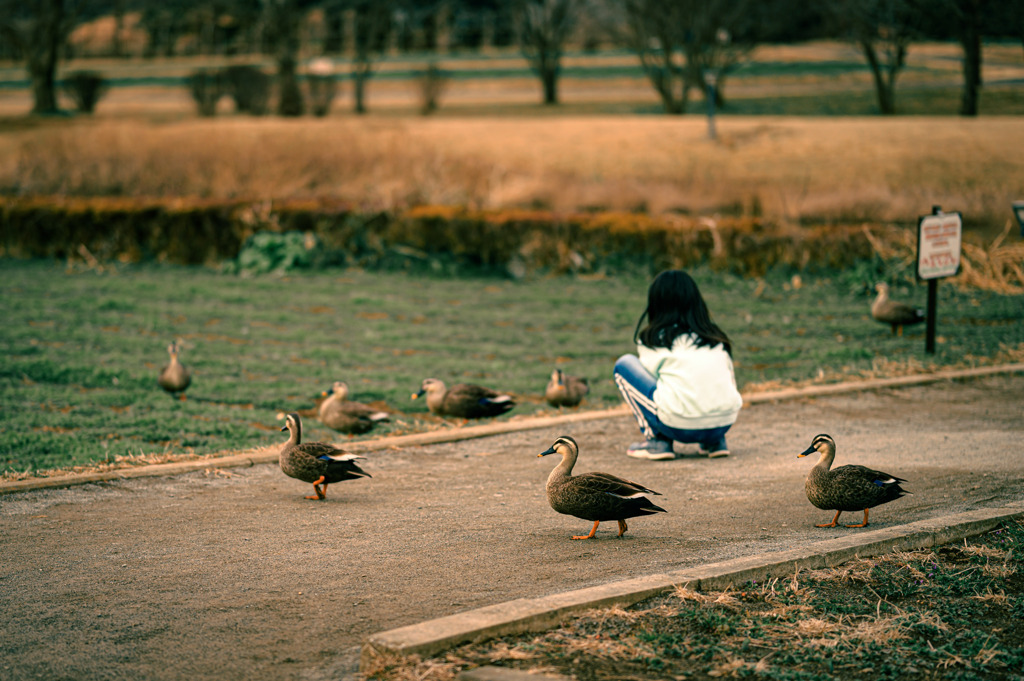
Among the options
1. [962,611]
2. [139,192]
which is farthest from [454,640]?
[139,192]

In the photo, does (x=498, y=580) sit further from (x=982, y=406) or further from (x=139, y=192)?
(x=139, y=192)

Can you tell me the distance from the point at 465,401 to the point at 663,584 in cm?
418

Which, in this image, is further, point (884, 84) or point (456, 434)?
point (884, 84)

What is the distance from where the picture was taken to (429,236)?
1914cm

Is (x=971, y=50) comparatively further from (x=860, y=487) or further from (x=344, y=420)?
(x=860, y=487)

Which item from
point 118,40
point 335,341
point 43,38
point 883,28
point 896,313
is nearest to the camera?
point 896,313

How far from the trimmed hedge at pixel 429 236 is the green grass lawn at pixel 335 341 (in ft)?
1.84

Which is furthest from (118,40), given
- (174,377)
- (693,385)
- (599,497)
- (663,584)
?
(663,584)

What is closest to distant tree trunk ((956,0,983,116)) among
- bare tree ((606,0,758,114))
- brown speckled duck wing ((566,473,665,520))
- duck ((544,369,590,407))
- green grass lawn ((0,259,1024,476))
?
bare tree ((606,0,758,114))

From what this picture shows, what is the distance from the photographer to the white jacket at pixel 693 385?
746cm

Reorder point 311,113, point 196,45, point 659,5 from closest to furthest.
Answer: point 659,5 < point 311,113 < point 196,45

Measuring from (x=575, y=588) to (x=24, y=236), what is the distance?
755 inches

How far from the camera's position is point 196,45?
60000 millimetres

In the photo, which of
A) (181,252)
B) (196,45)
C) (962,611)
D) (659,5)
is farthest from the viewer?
(196,45)
